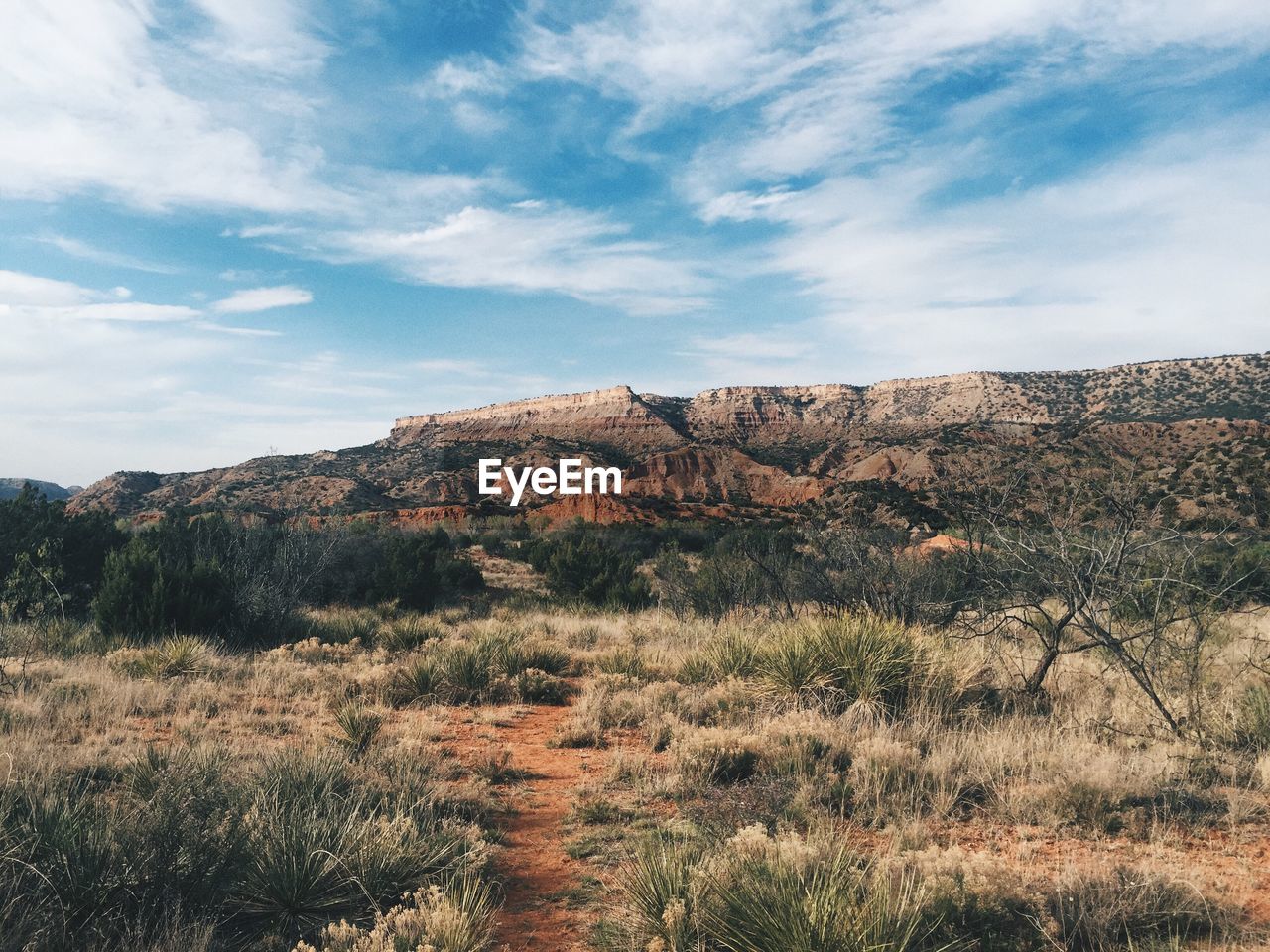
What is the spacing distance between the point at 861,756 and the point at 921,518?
1444 inches

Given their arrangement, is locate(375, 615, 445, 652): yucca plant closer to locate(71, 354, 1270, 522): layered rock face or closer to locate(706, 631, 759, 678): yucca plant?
locate(706, 631, 759, 678): yucca plant

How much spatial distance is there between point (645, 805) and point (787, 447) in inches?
3278

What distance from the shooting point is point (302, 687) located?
9.02 m

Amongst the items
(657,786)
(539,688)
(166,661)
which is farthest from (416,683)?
(657,786)

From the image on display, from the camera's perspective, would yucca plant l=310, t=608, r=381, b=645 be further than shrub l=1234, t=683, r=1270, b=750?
Yes

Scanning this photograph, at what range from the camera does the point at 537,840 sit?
4.97 metres

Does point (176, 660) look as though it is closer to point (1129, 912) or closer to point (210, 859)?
point (210, 859)

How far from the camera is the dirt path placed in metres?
3.75

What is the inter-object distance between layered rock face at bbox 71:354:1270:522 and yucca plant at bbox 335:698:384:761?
90.5ft

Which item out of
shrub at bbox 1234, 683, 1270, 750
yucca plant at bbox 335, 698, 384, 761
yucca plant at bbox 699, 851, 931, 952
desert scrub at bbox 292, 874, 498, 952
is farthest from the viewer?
yucca plant at bbox 335, 698, 384, 761

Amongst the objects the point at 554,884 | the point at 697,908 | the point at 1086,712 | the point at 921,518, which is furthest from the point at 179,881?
the point at 921,518

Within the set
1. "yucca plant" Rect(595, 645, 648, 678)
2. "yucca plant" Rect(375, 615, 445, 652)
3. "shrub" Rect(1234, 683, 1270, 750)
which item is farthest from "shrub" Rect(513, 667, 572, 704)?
"shrub" Rect(1234, 683, 1270, 750)

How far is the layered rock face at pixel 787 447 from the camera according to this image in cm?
4825

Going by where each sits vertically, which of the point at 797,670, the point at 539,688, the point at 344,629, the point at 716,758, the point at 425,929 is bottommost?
the point at 539,688
